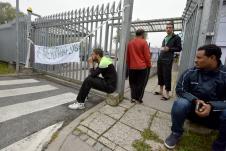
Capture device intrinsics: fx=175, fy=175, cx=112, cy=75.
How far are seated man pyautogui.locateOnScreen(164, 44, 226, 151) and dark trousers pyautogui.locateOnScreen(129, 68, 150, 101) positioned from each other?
1487mm

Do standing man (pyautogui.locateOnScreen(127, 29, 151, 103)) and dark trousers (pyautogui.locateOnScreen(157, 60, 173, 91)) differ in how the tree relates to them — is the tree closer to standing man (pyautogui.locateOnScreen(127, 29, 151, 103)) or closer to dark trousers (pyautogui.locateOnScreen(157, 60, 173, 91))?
standing man (pyautogui.locateOnScreen(127, 29, 151, 103))

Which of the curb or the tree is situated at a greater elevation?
the tree

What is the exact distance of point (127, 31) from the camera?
160 inches

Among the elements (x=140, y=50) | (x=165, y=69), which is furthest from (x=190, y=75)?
(x=165, y=69)

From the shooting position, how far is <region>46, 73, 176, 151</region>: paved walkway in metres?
2.54

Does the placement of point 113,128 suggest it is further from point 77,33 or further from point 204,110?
point 77,33

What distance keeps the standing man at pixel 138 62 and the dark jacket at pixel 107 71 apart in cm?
48

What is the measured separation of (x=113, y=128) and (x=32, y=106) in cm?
194

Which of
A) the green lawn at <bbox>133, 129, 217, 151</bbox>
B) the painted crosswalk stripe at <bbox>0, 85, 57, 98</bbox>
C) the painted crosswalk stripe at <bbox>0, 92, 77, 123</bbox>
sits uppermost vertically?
the painted crosswalk stripe at <bbox>0, 85, 57, 98</bbox>

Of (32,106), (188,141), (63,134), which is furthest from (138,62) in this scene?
(32,106)

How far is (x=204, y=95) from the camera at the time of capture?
2.51 metres

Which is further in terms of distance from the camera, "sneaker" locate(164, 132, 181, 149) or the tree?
the tree

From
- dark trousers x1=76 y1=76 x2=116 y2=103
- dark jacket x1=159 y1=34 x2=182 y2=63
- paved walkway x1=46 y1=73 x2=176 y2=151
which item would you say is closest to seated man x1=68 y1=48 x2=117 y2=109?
dark trousers x1=76 y1=76 x2=116 y2=103

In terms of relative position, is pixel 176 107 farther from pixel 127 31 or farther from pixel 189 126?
pixel 127 31
